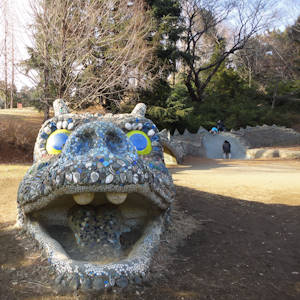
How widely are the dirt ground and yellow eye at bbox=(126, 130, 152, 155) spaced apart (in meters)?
0.97

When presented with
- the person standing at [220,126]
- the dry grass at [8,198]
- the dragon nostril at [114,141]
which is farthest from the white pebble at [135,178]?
the person standing at [220,126]

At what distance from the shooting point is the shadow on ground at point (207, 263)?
228cm

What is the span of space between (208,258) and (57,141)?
1.89m

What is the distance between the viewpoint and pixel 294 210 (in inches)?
202

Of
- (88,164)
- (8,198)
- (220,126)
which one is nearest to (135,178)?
(88,164)

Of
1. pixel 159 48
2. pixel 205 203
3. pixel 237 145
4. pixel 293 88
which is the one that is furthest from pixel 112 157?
pixel 293 88

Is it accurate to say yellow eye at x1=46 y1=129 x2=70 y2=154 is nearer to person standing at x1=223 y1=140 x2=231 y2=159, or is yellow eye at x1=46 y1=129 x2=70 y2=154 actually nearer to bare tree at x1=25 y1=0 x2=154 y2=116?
bare tree at x1=25 y1=0 x2=154 y2=116

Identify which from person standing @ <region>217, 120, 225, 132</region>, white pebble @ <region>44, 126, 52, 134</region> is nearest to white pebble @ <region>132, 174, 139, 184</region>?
white pebble @ <region>44, 126, 52, 134</region>

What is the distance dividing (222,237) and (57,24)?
11.2 metres

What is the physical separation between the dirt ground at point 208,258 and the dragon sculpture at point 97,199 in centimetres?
16

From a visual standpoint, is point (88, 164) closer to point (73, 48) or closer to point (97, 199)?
point (97, 199)

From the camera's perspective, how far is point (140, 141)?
3133mm

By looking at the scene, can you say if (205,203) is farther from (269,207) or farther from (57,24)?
(57,24)

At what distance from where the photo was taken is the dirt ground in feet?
7.54
